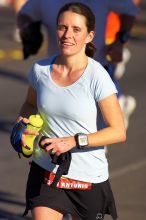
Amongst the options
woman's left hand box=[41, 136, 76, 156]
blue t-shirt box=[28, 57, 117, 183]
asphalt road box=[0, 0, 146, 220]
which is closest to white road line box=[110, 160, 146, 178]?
asphalt road box=[0, 0, 146, 220]

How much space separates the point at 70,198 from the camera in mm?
6352

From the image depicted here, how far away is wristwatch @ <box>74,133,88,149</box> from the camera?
5945 mm

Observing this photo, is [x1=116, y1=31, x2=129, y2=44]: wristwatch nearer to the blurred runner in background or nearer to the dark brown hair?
the blurred runner in background

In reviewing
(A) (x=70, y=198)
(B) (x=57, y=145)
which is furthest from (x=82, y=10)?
(A) (x=70, y=198)

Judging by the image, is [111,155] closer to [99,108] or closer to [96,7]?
[96,7]

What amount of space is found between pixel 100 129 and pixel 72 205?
531 millimetres

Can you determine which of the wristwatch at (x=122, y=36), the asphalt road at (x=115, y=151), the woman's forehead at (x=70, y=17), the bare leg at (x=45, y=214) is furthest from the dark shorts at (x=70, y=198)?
the wristwatch at (x=122, y=36)

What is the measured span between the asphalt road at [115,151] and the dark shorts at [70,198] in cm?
179

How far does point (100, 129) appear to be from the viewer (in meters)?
6.26

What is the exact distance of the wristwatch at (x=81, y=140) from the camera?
5.95m

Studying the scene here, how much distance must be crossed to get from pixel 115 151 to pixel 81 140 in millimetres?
4283

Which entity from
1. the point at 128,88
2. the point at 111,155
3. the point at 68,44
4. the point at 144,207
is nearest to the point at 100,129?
the point at 68,44

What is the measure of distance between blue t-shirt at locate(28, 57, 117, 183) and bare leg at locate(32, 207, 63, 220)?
254mm

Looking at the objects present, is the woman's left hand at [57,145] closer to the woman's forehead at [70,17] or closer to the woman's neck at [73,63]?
the woman's neck at [73,63]
